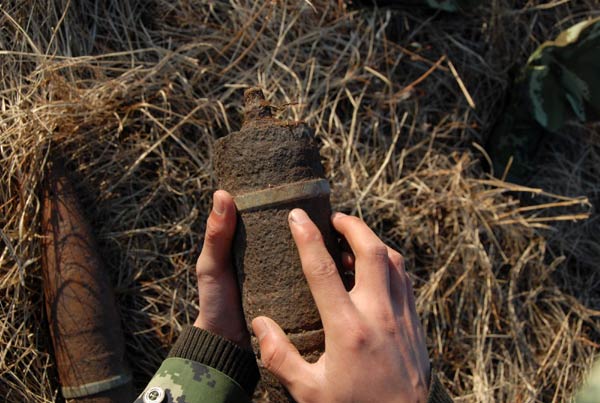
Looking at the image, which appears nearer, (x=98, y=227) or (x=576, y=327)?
(x=98, y=227)

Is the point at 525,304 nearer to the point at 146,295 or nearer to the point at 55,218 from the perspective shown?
the point at 146,295

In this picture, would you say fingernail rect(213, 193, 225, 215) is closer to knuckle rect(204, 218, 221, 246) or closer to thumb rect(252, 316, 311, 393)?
knuckle rect(204, 218, 221, 246)

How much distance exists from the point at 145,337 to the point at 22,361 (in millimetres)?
454

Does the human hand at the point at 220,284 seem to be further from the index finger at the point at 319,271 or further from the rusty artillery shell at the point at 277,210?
the index finger at the point at 319,271

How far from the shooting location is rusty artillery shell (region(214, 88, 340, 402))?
61.7 inches

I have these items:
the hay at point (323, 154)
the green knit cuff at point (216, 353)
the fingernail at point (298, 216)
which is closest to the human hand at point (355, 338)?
the fingernail at point (298, 216)

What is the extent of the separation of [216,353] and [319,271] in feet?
1.88

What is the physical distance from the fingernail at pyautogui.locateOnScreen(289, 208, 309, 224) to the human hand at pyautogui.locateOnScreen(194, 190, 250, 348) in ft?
0.60

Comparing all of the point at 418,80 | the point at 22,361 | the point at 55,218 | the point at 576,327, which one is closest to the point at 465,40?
the point at 418,80

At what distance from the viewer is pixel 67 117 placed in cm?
226

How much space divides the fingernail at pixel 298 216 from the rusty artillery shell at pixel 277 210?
0.02 m

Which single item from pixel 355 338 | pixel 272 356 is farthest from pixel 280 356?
pixel 355 338

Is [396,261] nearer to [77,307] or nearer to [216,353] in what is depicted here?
[216,353]

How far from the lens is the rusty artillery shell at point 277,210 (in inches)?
61.7
